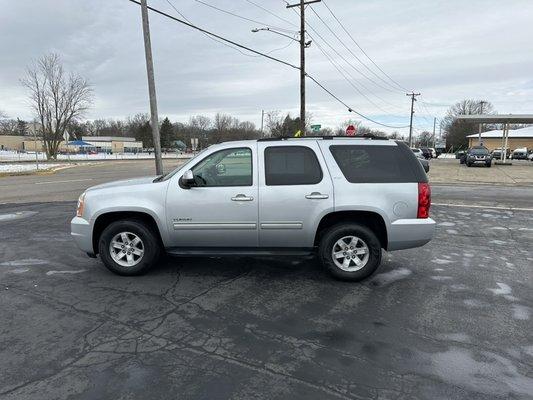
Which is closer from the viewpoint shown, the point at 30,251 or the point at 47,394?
the point at 47,394

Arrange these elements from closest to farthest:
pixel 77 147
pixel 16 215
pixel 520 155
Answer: pixel 16 215 < pixel 520 155 < pixel 77 147

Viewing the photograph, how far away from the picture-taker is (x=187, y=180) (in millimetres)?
5227

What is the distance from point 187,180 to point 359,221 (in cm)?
228

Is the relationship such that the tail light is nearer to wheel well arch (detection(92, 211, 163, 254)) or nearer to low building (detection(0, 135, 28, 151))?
wheel well arch (detection(92, 211, 163, 254))

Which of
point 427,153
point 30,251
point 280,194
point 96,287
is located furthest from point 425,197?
point 427,153

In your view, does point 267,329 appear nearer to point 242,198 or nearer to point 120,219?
point 242,198

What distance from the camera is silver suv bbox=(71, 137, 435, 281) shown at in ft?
17.1

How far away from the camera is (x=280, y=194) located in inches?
205

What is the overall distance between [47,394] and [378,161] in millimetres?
4259

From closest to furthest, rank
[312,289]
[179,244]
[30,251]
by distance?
[312,289], [179,244], [30,251]

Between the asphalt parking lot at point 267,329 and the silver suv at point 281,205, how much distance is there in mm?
453

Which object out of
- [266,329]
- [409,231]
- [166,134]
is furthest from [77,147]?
[266,329]

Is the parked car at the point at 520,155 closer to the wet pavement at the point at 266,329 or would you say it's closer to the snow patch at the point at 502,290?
the wet pavement at the point at 266,329

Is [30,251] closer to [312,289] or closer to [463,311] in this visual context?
[312,289]
